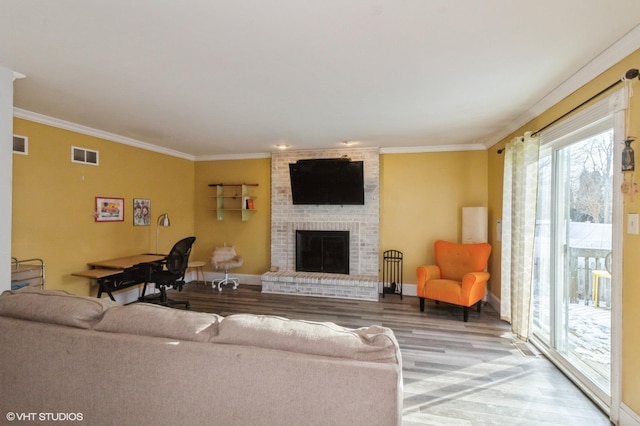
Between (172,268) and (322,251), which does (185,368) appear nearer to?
(172,268)

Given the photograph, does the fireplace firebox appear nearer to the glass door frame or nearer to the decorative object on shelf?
the glass door frame

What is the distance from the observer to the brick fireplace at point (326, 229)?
4922 mm

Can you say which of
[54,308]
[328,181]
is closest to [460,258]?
[328,181]

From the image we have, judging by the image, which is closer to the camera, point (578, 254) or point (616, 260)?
point (616, 260)

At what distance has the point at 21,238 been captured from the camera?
3.22 metres

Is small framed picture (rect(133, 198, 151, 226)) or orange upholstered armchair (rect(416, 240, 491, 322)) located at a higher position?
small framed picture (rect(133, 198, 151, 226))

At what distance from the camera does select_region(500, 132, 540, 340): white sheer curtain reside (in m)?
3.04

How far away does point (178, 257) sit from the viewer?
159 inches

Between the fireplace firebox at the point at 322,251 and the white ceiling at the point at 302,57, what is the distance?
236 cm

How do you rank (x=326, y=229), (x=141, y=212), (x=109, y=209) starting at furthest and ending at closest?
(x=326, y=229) → (x=141, y=212) → (x=109, y=209)

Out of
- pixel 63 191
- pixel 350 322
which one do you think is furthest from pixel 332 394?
pixel 63 191

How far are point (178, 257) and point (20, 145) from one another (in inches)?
82.8

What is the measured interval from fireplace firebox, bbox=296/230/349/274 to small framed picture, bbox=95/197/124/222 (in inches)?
113

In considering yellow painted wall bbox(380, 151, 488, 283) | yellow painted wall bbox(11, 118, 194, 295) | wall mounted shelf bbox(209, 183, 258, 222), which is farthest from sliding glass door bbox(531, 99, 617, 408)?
yellow painted wall bbox(11, 118, 194, 295)
